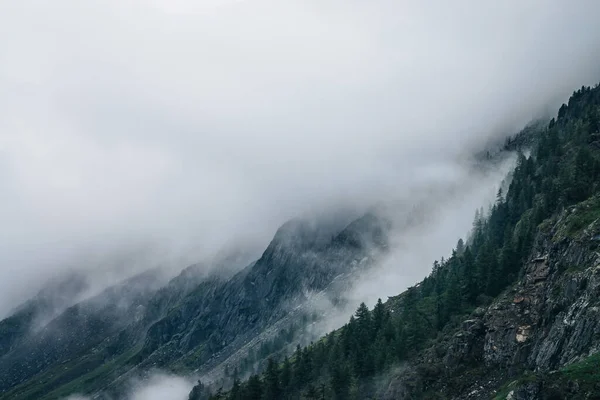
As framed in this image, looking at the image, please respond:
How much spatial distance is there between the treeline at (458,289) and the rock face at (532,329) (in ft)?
31.0

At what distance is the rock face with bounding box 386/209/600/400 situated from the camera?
77.2m

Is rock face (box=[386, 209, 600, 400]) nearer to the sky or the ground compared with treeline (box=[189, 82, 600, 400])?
nearer to the ground

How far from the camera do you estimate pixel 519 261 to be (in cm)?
11556

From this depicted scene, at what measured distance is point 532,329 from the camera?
9006 centimetres

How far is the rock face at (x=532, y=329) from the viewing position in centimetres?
7719

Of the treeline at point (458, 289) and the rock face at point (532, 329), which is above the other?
the treeline at point (458, 289)

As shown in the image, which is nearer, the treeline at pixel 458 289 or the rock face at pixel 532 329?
the rock face at pixel 532 329

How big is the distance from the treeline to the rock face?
9451 millimetres

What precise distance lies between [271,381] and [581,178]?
294 ft

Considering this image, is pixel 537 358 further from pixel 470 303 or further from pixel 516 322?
pixel 470 303

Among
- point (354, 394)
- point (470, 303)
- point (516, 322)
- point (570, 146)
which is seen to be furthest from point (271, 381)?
point (570, 146)

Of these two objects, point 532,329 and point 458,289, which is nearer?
point 532,329

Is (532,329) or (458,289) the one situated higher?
(458,289)

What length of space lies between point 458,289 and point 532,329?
32114 millimetres
